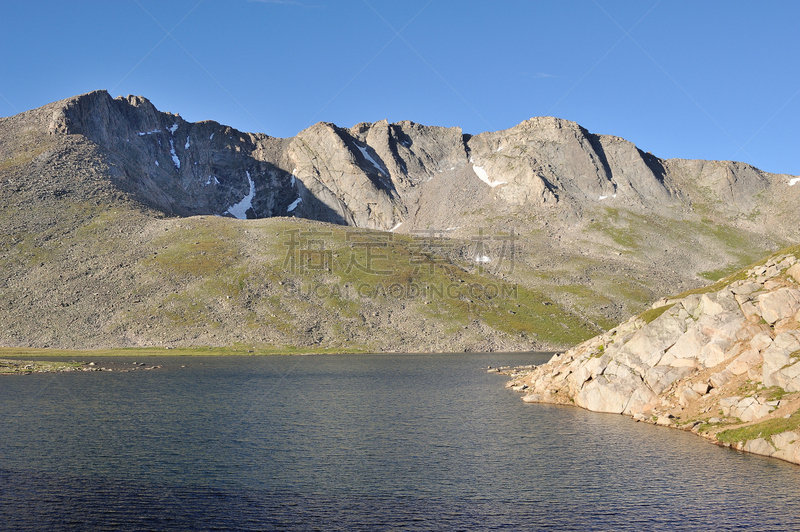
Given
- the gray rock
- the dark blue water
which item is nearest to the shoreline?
the dark blue water

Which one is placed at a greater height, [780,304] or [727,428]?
[780,304]

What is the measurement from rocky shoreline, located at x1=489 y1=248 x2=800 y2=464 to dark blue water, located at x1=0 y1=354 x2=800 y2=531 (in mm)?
2857

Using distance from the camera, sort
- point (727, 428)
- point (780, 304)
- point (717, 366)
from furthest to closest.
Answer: point (717, 366) < point (780, 304) < point (727, 428)

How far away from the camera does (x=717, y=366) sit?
57469 millimetres

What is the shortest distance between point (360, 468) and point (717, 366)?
124 feet

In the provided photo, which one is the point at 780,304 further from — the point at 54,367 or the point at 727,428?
the point at 54,367

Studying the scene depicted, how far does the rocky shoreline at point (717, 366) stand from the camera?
48.7 meters

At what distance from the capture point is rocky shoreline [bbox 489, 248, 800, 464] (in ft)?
160

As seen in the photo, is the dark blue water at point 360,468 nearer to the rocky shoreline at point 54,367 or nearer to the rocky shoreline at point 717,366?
the rocky shoreline at point 717,366

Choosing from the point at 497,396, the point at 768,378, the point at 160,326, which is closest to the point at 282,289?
the point at 160,326

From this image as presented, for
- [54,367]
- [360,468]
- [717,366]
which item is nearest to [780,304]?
[717,366]

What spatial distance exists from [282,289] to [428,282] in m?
46.1

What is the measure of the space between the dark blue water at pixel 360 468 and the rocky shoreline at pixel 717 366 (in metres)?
2.86

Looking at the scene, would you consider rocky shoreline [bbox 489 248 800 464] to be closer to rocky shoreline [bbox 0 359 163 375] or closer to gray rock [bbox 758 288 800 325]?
gray rock [bbox 758 288 800 325]
